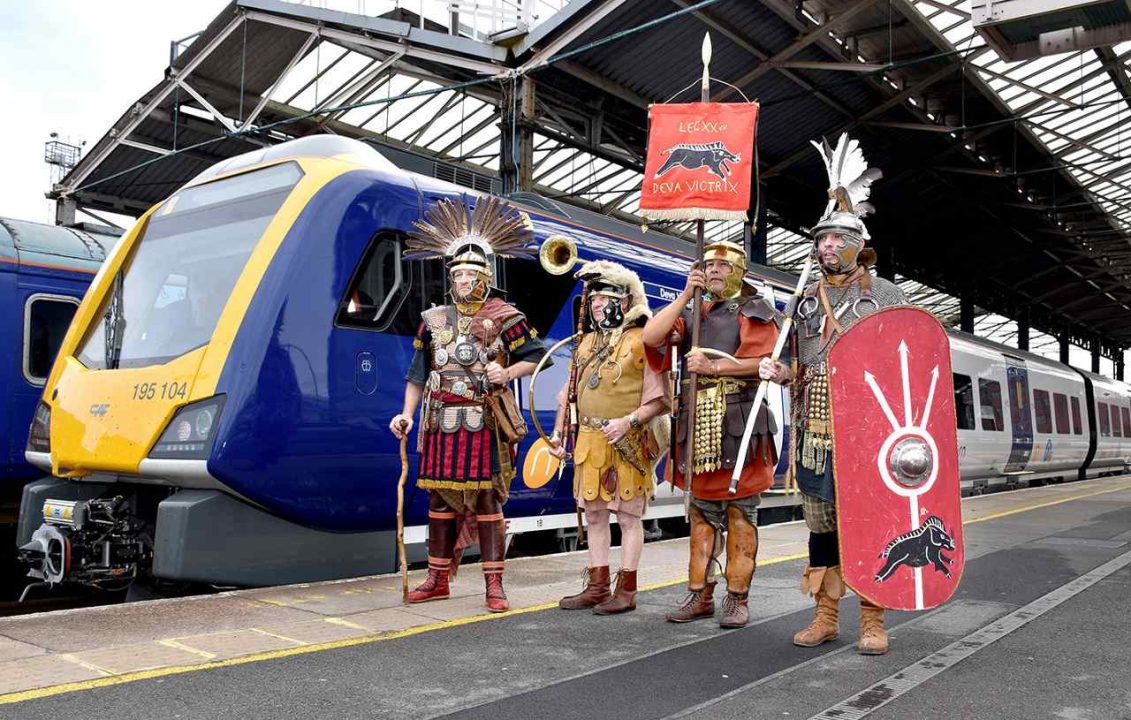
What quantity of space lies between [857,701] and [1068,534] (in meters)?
6.53

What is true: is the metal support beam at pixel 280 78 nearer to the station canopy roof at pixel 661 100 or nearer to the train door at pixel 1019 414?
the station canopy roof at pixel 661 100

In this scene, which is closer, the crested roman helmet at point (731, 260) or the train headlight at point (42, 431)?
the crested roman helmet at point (731, 260)

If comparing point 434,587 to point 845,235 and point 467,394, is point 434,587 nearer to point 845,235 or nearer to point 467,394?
point 467,394

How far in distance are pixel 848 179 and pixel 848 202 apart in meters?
0.18

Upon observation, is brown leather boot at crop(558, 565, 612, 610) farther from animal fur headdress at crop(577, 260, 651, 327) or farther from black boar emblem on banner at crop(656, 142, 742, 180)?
black boar emblem on banner at crop(656, 142, 742, 180)

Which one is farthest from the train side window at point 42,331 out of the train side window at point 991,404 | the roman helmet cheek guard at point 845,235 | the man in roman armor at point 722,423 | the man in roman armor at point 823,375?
the train side window at point 991,404

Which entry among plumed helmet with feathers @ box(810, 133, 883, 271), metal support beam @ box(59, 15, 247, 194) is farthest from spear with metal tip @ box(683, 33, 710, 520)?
metal support beam @ box(59, 15, 247, 194)

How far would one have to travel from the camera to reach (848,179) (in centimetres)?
475

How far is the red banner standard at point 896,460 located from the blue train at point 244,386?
113 inches

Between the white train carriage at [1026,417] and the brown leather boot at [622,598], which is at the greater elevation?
the white train carriage at [1026,417]

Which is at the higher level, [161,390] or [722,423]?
[161,390]

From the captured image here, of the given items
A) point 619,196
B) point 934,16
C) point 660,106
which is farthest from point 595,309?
point 619,196

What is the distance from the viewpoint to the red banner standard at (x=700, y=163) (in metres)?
4.98

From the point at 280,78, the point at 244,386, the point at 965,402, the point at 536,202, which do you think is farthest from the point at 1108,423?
the point at 244,386
